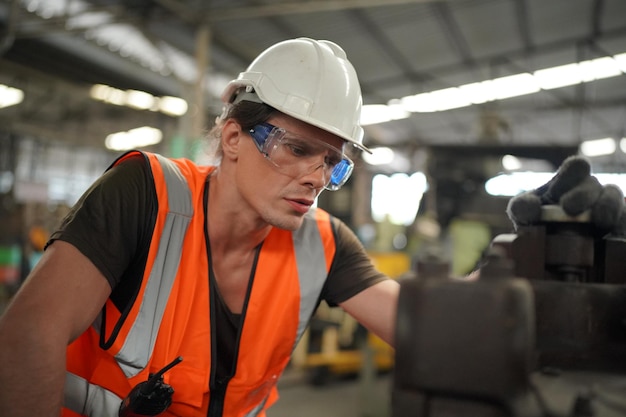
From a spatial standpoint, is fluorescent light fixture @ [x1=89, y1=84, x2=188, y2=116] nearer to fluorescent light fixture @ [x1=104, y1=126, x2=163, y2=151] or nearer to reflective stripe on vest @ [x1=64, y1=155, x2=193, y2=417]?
fluorescent light fixture @ [x1=104, y1=126, x2=163, y2=151]

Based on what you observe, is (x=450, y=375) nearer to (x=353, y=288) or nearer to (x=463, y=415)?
(x=463, y=415)

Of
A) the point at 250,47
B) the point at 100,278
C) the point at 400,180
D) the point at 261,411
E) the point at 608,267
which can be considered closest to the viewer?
the point at 608,267

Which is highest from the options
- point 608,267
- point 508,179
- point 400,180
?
point 400,180

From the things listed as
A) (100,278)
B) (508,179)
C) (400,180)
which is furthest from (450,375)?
(400,180)

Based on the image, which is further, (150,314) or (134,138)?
(134,138)

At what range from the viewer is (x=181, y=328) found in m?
1.28

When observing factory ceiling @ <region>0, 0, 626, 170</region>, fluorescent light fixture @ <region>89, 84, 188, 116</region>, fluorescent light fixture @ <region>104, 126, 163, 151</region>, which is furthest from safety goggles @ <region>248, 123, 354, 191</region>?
fluorescent light fixture @ <region>104, 126, 163, 151</region>

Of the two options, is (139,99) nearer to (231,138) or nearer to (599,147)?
(231,138)

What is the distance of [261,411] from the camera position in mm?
1507

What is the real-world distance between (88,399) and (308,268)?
66 centimetres

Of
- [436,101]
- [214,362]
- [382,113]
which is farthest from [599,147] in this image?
[214,362]

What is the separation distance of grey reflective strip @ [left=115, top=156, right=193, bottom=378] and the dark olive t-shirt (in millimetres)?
36

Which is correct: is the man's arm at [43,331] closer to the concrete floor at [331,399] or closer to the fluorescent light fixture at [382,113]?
the concrete floor at [331,399]

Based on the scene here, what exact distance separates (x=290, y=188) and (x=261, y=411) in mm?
654
